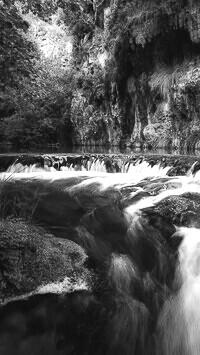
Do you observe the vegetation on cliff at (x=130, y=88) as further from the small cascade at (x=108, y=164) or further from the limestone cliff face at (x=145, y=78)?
the small cascade at (x=108, y=164)

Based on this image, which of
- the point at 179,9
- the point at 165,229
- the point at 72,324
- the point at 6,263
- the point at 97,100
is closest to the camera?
the point at 72,324

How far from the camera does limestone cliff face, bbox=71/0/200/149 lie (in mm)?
14344

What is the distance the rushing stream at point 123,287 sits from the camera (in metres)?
2.29

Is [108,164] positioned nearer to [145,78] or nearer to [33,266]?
[33,266]

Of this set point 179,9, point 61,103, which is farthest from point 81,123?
point 179,9

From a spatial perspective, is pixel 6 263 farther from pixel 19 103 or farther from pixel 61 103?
pixel 61 103

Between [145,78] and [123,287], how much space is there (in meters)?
16.4

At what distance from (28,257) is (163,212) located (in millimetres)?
2223

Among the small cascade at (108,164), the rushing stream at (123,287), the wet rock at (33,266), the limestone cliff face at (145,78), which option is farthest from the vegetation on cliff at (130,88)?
the wet rock at (33,266)

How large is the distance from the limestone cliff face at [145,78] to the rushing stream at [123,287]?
10152 mm

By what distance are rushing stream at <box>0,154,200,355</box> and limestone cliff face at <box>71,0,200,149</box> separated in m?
10.2

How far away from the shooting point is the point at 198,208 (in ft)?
13.8

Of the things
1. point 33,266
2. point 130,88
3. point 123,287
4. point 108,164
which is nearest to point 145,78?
point 130,88

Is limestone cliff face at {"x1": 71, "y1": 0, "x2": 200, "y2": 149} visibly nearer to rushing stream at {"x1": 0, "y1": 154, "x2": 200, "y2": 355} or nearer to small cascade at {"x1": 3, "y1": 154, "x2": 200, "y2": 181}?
small cascade at {"x1": 3, "y1": 154, "x2": 200, "y2": 181}
